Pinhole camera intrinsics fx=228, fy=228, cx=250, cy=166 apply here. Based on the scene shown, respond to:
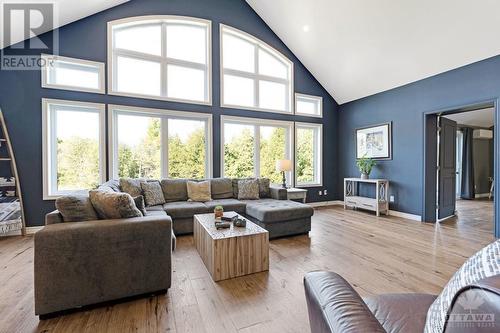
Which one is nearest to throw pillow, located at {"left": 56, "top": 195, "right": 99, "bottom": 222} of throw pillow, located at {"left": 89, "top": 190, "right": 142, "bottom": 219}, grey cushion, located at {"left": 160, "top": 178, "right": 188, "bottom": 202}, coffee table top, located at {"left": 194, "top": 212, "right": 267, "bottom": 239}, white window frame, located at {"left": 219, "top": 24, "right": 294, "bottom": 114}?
throw pillow, located at {"left": 89, "top": 190, "right": 142, "bottom": 219}

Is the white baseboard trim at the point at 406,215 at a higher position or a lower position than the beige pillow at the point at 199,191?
lower

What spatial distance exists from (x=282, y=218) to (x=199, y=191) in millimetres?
1583

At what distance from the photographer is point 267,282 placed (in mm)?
2137

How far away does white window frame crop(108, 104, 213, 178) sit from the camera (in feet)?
13.3

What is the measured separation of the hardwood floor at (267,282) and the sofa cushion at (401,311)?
678 mm

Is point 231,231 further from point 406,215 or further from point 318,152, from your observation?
point 318,152

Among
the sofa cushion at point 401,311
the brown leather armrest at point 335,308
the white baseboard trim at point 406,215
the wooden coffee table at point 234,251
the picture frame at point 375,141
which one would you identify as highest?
the picture frame at point 375,141

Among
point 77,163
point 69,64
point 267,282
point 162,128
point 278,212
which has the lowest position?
point 267,282

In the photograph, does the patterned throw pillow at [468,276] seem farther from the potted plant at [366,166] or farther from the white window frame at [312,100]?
the white window frame at [312,100]

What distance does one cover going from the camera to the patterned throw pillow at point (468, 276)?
0.55 m

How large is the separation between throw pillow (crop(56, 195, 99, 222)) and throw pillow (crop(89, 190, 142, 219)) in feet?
0.18

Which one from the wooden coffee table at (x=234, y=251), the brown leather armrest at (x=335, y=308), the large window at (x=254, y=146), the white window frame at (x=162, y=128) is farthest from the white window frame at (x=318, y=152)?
the brown leather armrest at (x=335, y=308)

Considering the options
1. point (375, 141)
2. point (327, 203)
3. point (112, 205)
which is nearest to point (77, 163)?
point (112, 205)
